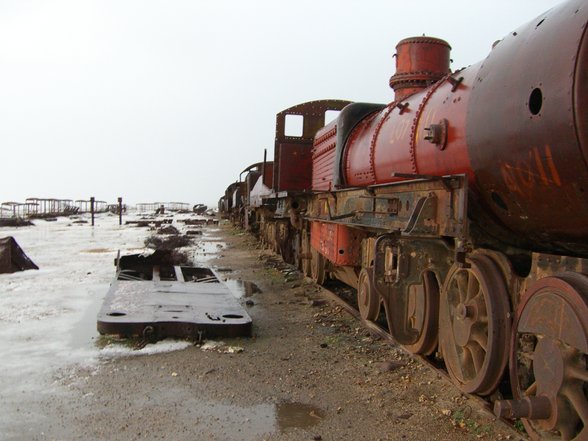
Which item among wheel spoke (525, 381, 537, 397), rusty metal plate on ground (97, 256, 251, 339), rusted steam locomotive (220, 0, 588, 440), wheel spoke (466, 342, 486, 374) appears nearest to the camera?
rusted steam locomotive (220, 0, 588, 440)

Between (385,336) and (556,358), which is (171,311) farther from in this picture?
(556,358)

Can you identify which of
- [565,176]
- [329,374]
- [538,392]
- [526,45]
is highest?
[526,45]

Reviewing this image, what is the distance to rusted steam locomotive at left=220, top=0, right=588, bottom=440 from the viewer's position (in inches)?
98.9

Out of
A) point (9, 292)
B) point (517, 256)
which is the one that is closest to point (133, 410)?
point (517, 256)

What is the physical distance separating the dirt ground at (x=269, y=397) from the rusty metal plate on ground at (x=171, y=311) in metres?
0.28

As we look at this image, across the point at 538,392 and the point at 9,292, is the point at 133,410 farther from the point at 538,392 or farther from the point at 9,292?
the point at 9,292

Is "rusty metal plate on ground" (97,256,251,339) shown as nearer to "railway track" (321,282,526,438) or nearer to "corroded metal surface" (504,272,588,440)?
"railway track" (321,282,526,438)

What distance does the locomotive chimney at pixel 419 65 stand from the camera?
6.02 m

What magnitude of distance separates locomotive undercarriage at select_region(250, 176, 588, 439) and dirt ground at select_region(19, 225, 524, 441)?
306 mm

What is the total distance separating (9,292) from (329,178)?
5.56 meters

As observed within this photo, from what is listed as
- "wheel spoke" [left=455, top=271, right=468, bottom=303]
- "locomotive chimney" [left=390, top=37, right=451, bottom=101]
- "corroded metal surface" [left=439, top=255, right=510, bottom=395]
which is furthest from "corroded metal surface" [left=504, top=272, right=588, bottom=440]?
"locomotive chimney" [left=390, top=37, right=451, bottom=101]

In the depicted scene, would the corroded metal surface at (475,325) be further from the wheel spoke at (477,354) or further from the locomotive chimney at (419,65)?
the locomotive chimney at (419,65)

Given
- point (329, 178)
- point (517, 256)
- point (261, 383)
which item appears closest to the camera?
point (517, 256)

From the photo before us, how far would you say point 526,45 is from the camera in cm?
285
